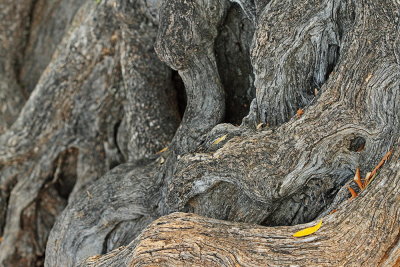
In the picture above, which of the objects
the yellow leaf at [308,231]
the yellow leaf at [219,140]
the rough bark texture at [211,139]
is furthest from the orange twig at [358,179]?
the yellow leaf at [219,140]

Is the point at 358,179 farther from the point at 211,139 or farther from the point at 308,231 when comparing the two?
the point at 211,139

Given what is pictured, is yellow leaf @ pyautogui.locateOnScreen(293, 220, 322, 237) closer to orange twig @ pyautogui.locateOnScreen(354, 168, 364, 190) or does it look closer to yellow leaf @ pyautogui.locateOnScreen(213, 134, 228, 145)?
orange twig @ pyautogui.locateOnScreen(354, 168, 364, 190)

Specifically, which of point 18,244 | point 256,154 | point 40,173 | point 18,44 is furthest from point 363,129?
point 18,44

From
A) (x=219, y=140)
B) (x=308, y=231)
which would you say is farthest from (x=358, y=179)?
(x=219, y=140)

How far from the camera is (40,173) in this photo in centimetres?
414

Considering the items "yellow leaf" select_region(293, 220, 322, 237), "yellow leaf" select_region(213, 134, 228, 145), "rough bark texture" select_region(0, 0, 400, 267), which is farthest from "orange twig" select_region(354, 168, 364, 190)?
"yellow leaf" select_region(213, 134, 228, 145)

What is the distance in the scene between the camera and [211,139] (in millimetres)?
2812

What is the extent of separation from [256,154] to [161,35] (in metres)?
0.80

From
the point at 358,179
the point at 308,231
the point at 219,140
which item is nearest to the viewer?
the point at 308,231

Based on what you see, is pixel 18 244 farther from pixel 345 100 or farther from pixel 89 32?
pixel 345 100

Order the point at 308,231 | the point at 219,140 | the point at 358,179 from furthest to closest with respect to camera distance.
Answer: the point at 219,140, the point at 358,179, the point at 308,231

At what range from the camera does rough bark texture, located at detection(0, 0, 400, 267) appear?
7.48 ft

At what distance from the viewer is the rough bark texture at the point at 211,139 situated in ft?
7.48

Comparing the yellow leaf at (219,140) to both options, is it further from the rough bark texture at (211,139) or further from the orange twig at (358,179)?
the orange twig at (358,179)
